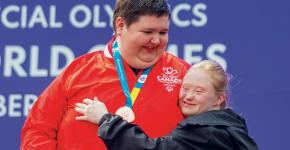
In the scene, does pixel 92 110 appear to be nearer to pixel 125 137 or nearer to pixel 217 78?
pixel 125 137

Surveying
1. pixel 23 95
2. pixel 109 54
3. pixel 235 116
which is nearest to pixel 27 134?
pixel 109 54

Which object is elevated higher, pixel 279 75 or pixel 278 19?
pixel 278 19

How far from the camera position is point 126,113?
7.89 ft

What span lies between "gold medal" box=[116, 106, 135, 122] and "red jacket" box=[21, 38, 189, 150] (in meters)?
0.02

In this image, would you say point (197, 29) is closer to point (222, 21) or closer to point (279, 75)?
point (222, 21)

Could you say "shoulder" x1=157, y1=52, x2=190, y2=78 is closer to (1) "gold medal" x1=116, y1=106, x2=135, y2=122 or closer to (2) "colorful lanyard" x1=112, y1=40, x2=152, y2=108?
(2) "colorful lanyard" x1=112, y1=40, x2=152, y2=108

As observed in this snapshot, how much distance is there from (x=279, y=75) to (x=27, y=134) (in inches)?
62.8

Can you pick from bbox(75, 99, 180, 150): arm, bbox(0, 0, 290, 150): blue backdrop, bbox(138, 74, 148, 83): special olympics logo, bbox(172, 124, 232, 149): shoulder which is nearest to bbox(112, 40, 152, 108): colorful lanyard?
bbox(138, 74, 148, 83): special olympics logo

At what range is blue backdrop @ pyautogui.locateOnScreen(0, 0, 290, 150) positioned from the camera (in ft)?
12.1

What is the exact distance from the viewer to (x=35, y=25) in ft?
13.0

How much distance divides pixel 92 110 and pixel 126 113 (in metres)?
0.11

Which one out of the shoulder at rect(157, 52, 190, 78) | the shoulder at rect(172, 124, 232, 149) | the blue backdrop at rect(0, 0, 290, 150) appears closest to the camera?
the shoulder at rect(172, 124, 232, 149)

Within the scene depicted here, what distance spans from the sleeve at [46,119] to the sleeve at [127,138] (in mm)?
206

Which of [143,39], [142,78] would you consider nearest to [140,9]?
[143,39]
